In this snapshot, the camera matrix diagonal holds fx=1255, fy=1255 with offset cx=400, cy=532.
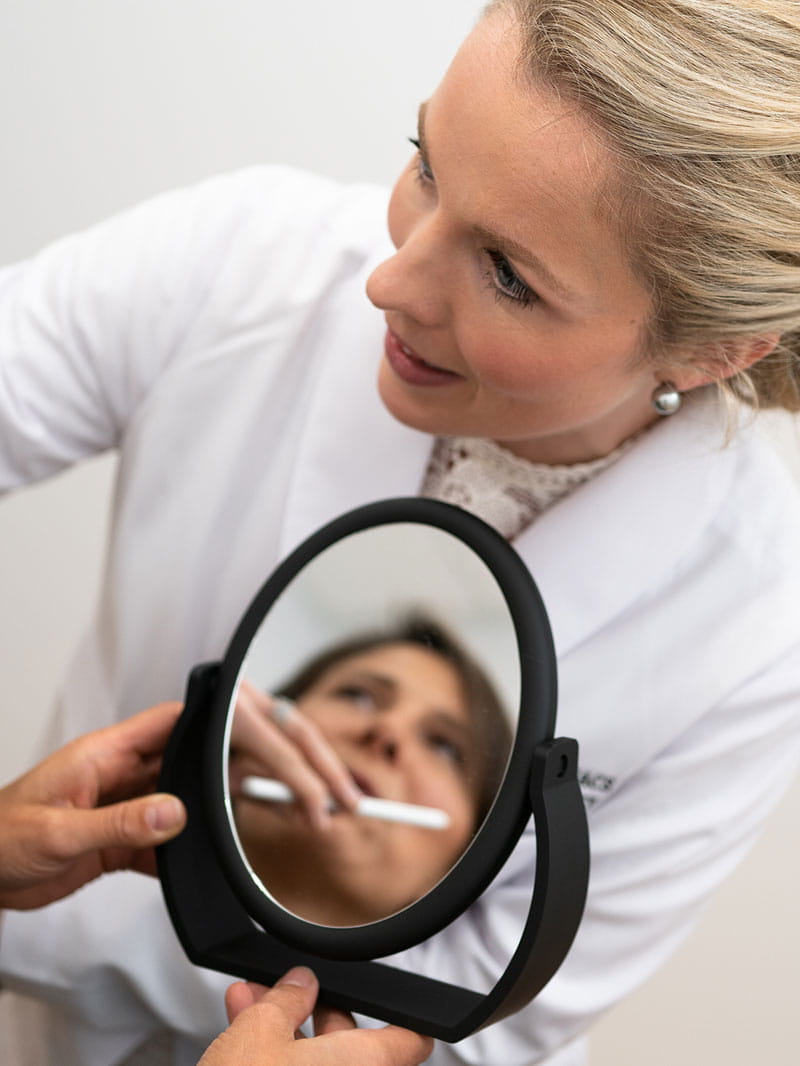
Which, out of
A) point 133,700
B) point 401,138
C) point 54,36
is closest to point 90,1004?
point 133,700

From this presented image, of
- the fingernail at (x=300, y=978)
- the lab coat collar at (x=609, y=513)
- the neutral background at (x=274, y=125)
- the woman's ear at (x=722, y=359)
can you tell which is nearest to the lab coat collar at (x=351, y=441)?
the lab coat collar at (x=609, y=513)

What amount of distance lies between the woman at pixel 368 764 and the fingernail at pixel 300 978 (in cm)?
3

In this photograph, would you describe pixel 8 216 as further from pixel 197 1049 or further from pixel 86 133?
pixel 197 1049

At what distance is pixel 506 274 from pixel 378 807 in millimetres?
300

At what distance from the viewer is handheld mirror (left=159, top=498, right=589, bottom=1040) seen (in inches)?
24.3

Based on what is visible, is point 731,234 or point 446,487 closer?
point 731,234

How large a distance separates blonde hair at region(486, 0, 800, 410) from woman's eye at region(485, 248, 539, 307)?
59 millimetres

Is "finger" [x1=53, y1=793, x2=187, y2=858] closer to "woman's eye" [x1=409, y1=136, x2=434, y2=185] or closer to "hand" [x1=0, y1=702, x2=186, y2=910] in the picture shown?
"hand" [x1=0, y1=702, x2=186, y2=910]

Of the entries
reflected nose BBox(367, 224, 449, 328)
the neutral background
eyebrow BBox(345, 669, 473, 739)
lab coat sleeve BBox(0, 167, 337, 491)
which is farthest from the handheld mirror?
the neutral background

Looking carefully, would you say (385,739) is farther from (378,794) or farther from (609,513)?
(609,513)

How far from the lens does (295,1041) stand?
0.62 meters

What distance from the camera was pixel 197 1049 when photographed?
90 cm

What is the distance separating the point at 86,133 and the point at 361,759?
1.00 meters

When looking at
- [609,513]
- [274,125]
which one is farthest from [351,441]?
[274,125]
